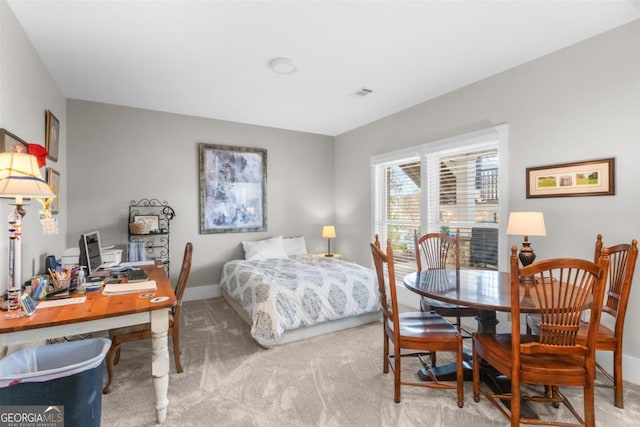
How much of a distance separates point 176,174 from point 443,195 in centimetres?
352

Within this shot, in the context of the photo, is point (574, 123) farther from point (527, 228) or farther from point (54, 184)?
point (54, 184)

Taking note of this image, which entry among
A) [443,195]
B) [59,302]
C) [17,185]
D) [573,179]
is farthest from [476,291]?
[17,185]

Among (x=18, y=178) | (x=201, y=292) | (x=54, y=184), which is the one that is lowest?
(x=201, y=292)

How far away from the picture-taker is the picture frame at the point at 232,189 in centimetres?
462

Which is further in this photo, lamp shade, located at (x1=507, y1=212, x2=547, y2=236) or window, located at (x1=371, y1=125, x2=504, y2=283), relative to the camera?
window, located at (x1=371, y1=125, x2=504, y2=283)

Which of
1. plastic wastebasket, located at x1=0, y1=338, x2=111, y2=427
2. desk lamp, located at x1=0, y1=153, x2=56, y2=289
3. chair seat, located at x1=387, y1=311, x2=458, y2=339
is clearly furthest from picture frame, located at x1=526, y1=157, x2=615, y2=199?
desk lamp, located at x1=0, y1=153, x2=56, y2=289

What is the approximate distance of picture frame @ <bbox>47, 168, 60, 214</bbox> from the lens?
2.97m

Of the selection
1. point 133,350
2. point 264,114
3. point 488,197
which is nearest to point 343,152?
point 264,114

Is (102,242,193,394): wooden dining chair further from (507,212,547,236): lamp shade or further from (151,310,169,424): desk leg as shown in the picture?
(507,212,547,236): lamp shade

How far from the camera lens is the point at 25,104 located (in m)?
2.38

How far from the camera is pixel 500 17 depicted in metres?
2.27

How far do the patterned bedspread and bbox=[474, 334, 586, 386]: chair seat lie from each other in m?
1.56

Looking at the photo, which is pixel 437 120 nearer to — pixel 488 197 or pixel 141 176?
pixel 488 197

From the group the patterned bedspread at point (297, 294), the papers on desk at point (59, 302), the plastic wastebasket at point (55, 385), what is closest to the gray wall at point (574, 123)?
the patterned bedspread at point (297, 294)
